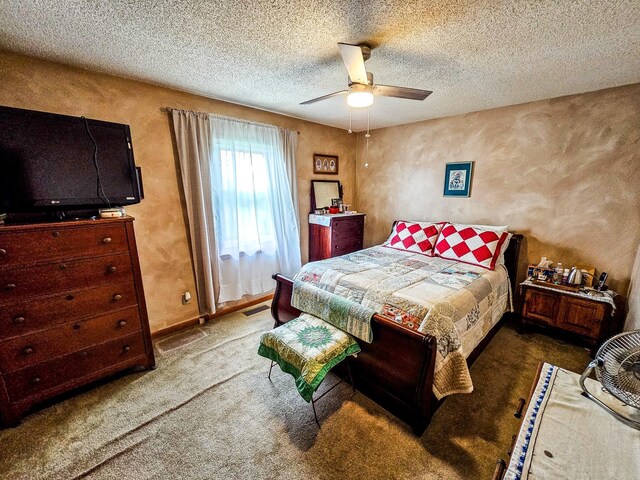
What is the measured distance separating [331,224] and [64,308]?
2726 millimetres

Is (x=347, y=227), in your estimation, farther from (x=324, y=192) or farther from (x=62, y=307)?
(x=62, y=307)

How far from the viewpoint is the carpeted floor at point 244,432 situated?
1396 mm

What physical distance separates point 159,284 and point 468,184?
143 inches

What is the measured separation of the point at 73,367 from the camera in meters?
1.81

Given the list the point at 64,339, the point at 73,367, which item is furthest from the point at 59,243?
the point at 73,367

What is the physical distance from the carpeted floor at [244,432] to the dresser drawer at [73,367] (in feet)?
0.55

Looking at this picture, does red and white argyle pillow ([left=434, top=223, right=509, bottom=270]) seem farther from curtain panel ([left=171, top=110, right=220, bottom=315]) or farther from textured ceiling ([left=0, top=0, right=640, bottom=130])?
curtain panel ([left=171, top=110, right=220, bottom=315])

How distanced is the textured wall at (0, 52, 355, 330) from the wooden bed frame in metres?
1.96

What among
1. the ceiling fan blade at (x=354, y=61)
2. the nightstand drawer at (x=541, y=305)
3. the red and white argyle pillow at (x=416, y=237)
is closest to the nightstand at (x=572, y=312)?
the nightstand drawer at (x=541, y=305)

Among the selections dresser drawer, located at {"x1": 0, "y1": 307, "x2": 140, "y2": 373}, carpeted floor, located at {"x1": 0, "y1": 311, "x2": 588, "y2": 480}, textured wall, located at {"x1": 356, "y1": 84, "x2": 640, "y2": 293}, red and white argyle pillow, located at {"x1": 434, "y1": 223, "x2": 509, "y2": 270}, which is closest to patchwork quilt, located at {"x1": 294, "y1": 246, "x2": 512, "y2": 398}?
red and white argyle pillow, located at {"x1": 434, "y1": 223, "x2": 509, "y2": 270}

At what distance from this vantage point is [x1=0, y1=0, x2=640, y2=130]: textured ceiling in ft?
4.34

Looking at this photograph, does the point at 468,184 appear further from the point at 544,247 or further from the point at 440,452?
the point at 440,452

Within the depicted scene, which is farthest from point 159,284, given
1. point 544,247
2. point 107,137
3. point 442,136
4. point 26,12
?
point 544,247

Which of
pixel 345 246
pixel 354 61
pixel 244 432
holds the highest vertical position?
pixel 354 61
